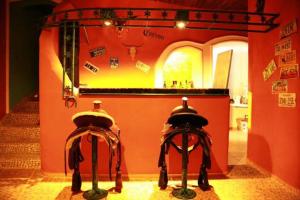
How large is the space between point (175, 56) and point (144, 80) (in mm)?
1534

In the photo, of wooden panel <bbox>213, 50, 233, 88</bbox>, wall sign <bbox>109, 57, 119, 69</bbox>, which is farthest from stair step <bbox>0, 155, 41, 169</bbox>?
wooden panel <bbox>213, 50, 233, 88</bbox>

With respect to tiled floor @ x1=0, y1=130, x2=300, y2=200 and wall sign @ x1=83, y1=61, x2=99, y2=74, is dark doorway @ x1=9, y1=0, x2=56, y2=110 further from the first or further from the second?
tiled floor @ x1=0, y1=130, x2=300, y2=200

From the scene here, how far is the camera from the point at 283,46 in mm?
3244

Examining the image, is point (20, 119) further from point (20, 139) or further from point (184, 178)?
point (184, 178)

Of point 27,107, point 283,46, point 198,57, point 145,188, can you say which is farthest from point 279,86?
point 27,107

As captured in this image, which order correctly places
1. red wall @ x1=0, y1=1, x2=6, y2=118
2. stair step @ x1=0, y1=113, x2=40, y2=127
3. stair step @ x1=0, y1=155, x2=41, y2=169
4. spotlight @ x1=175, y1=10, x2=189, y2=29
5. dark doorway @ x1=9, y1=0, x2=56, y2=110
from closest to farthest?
spotlight @ x1=175, y1=10, x2=189, y2=29 < stair step @ x1=0, y1=155, x2=41, y2=169 < stair step @ x1=0, y1=113, x2=40, y2=127 < red wall @ x1=0, y1=1, x2=6, y2=118 < dark doorway @ x1=9, y1=0, x2=56, y2=110

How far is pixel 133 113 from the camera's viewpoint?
3.42 metres

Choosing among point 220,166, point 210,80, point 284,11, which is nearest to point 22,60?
point 210,80

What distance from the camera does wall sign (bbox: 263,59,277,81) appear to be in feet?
11.4

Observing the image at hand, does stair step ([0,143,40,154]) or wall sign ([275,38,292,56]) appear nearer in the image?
wall sign ([275,38,292,56])

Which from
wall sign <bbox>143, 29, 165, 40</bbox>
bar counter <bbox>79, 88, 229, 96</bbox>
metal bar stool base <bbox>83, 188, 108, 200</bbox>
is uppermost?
wall sign <bbox>143, 29, 165, 40</bbox>

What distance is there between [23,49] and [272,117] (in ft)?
17.3

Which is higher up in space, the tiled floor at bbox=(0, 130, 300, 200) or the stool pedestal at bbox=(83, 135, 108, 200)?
the stool pedestal at bbox=(83, 135, 108, 200)

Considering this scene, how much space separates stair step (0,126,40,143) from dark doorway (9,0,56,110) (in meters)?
1.18
